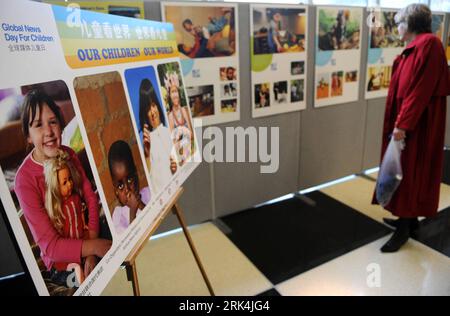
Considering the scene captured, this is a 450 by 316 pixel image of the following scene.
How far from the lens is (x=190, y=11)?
2.26 meters

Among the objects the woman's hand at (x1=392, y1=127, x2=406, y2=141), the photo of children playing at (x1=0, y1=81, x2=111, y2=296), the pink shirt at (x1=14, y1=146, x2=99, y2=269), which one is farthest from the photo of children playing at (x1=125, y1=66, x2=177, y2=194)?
the woman's hand at (x1=392, y1=127, x2=406, y2=141)

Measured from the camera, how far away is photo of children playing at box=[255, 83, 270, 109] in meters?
2.71

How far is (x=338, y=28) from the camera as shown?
2.98m

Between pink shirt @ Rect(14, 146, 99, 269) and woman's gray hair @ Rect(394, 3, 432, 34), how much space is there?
2.22 m

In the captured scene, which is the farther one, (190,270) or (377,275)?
(190,270)

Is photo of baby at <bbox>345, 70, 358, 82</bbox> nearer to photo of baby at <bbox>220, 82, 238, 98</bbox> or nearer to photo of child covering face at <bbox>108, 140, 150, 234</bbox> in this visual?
photo of baby at <bbox>220, 82, 238, 98</bbox>

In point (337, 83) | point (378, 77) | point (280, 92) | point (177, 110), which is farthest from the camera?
point (378, 77)

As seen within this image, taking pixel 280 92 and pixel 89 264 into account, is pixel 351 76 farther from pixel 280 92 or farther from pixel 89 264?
pixel 89 264

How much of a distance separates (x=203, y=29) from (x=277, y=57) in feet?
2.37

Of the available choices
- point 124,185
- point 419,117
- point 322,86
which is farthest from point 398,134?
point 124,185

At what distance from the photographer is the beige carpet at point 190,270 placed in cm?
198

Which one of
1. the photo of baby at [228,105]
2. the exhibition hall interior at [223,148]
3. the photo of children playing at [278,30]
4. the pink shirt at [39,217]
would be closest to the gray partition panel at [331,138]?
the exhibition hall interior at [223,148]

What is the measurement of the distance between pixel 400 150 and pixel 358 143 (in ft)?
4.67

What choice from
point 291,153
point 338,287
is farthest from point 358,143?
point 338,287
